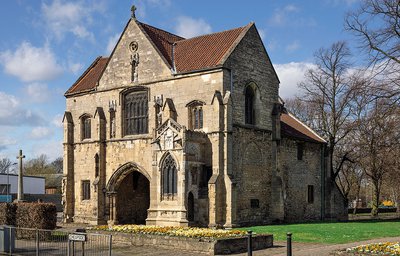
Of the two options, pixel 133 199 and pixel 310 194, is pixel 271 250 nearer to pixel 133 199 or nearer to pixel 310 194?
pixel 133 199

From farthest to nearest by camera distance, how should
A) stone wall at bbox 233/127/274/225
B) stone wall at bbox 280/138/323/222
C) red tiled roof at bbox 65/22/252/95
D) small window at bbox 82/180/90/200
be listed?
small window at bbox 82/180/90/200 → stone wall at bbox 280/138/323/222 → red tiled roof at bbox 65/22/252/95 → stone wall at bbox 233/127/274/225

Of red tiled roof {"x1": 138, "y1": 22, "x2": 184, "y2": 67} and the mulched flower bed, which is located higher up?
red tiled roof {"x1": 138, "y1": 22, "x2": 184, "y2": 67}

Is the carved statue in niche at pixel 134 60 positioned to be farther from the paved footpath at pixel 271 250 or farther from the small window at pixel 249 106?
the paved footpath at pixel 271 250

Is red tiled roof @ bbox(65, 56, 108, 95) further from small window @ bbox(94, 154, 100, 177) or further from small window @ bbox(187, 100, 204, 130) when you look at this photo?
small window @ bbox(187, 100, 204, 130)

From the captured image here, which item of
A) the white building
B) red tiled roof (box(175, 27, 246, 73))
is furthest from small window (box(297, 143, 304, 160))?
the white building

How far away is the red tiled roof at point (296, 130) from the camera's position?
38.9 m

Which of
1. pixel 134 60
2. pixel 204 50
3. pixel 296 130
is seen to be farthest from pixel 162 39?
pixel 296 130

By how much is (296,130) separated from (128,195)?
13856 mm

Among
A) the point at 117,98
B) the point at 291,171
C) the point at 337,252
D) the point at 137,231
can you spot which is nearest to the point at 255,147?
the point at 291,171

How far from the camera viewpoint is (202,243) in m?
19.7

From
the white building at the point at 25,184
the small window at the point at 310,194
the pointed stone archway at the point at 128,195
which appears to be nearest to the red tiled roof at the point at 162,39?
the pointed stone archway at the point at 128,195

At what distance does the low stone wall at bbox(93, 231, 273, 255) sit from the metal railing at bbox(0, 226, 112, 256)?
369 centimetres

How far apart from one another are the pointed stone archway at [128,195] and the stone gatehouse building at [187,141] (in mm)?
74

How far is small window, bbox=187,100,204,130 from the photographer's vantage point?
32250 mm
